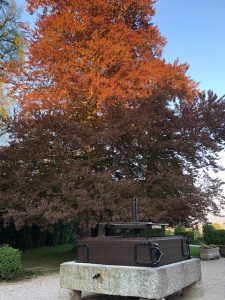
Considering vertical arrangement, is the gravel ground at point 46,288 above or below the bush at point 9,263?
below

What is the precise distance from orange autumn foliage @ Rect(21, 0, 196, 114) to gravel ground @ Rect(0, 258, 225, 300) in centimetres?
686

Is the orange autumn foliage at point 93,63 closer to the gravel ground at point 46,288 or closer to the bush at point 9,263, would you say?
the bush at point 9,263

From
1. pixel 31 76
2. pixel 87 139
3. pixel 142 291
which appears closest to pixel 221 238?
pixel 87 139

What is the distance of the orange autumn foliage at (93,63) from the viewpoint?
570 inches

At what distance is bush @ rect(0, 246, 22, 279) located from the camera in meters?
9.17

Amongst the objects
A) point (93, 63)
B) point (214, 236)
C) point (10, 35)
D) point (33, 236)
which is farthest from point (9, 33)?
point (214, 236)

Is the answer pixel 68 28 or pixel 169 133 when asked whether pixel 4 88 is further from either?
pixel 169 133

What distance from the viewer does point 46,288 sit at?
8.14m

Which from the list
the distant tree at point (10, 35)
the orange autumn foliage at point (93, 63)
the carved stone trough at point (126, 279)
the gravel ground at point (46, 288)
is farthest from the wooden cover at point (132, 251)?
the distant tree at point (10, 35)

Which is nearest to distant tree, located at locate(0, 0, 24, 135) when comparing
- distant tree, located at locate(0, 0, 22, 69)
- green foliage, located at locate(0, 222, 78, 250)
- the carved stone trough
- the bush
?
distant tree, located at locate(0, 0, 22, 69)

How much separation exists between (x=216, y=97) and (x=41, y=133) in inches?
280

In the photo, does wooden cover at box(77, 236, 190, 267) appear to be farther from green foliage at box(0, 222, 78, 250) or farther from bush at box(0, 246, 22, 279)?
green foliage at box(0, 222, 78, 250)

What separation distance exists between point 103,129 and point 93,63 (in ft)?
13.1

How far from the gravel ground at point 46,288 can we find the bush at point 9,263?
384 millimetres
